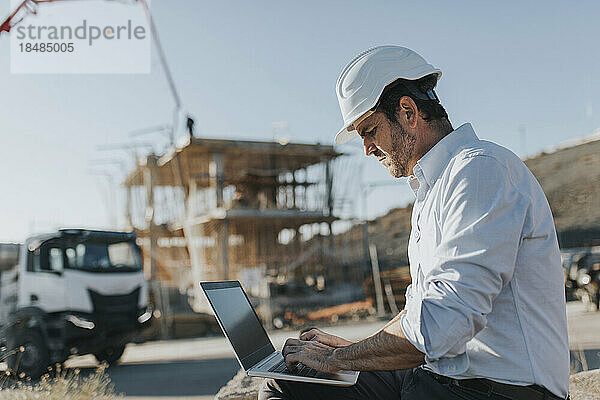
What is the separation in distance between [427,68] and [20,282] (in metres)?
→ 7.93

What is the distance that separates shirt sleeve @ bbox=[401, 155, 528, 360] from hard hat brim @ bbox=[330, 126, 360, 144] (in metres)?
0.51

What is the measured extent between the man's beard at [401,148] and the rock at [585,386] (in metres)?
1.94

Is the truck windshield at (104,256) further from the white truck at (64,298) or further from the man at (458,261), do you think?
the man at (458,261)

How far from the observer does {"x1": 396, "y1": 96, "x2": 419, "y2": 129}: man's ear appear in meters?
1.66

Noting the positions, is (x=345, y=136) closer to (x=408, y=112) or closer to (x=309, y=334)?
(x=408, y=112)

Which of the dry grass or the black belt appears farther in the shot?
the dry grass

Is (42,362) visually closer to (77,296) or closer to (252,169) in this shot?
(77,296)

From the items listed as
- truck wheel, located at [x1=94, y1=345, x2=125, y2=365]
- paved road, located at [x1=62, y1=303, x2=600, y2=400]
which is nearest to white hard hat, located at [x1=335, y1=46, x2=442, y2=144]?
paved road, located at [x1=62, y1=303, x2=600, y2=400]

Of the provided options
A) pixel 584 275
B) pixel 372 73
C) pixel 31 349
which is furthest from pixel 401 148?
pixel 584 275

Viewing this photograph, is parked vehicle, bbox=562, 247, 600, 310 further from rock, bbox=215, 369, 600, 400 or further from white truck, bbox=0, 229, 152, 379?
rock, bbox=215, 369, 600, 400

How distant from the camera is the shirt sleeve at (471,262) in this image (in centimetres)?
137

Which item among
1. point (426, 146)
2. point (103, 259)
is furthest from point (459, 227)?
point (103, 259)

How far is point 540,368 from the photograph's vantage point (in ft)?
4.79

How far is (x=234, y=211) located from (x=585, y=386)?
1594 cm
